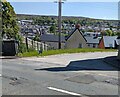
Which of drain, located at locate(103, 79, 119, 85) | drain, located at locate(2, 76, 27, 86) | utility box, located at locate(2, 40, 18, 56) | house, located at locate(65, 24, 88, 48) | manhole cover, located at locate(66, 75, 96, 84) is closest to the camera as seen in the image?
drain, located at locate(2, 76, 27, 86)

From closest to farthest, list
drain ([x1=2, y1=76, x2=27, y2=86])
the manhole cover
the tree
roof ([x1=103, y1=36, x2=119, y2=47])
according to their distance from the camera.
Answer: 1. drain ([x1=2, y1=76, x2=27, y2=86])
2. the manhole cover
3. the tree
4. roof ([x1=103, y1=36, x2=119, y2=47])

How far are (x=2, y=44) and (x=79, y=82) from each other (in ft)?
48.8

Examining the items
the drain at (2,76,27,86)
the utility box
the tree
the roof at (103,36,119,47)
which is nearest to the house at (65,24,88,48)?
the roof at (103,36,119,47)

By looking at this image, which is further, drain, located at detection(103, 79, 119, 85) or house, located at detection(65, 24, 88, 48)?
house, located at detection(65, 24, 88, 48)

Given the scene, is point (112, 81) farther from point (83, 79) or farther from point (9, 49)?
point (9, 49)

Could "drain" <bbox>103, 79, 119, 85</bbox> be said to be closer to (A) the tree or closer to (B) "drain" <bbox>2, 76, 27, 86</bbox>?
(B) "drain" <bbox>2, 76, 27, 86</bbox>

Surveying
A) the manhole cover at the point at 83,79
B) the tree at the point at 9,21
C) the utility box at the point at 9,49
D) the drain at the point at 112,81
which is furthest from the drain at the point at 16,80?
the tree at the point at 9,21

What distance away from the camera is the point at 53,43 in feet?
259

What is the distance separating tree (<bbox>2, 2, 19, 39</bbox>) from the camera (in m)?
33.8

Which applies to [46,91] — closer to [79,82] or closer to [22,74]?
[79,82]

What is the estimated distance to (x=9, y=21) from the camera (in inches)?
1393

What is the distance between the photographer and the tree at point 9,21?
3381 centimetres

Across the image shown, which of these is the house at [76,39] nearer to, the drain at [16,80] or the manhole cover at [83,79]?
the manhole cover at [83,79]

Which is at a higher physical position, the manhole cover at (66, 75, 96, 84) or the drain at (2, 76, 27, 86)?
the drain at (2, 76, 27, 86)
